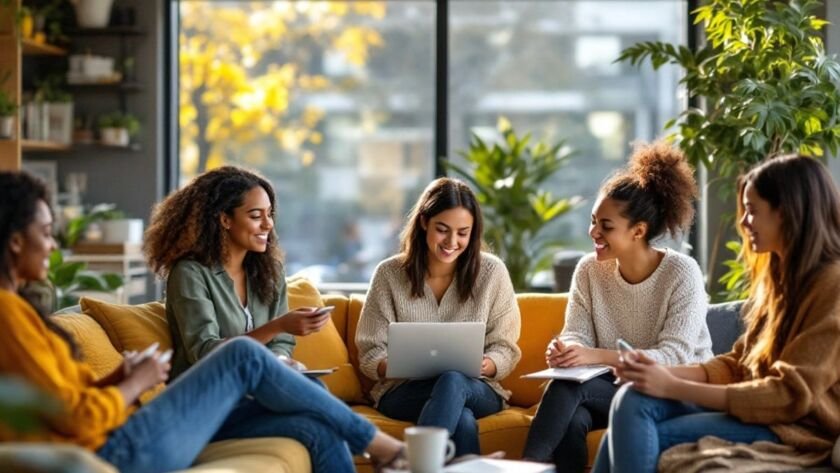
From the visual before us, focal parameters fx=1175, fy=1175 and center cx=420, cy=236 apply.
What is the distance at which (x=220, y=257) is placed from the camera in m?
3.39

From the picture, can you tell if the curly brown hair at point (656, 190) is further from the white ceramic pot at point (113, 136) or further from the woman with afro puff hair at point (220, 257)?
the white ceramic pot at point (113, 136)

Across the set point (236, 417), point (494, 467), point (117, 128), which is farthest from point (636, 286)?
point (117, 128)

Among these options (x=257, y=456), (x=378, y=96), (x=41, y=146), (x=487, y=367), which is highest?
(x=378, y=96)

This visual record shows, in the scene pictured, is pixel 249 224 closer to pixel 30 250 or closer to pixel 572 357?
pixel 572 357

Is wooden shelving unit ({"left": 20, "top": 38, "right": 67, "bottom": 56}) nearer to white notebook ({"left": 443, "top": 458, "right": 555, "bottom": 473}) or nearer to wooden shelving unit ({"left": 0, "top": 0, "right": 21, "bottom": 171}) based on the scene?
wooden shelving unit ({"left": 0, "top": 0, "right": 21, "bottom": 171})

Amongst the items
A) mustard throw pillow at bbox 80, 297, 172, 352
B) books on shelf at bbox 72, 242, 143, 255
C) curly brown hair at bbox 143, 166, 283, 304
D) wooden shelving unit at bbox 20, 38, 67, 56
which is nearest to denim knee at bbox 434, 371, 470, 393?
curly brown hair at bbox 143, 166, 283, 304

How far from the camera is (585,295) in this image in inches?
138

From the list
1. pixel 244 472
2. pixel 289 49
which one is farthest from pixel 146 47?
pixel 244 472

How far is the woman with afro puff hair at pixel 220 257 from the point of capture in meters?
3.29

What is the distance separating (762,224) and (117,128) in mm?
4566

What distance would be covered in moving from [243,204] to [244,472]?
102 cm

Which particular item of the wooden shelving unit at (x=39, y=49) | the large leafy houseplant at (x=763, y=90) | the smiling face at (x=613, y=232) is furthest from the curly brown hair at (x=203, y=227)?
the wooden shelving unit at (x=39, y=49)

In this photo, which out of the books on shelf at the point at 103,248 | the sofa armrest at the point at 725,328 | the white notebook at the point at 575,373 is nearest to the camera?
the white notebook at the point at 575,373

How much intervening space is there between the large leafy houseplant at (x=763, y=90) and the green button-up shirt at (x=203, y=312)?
1.97m
